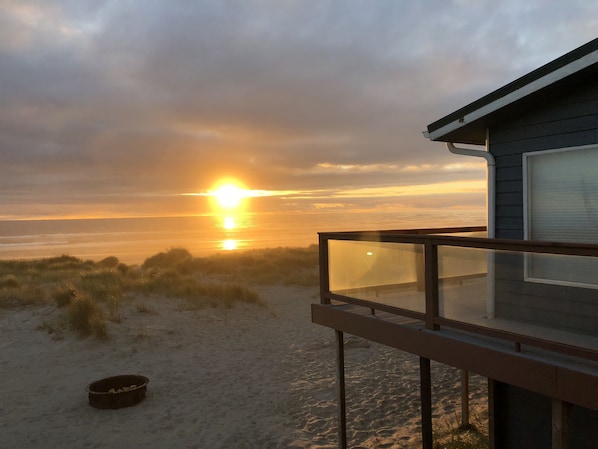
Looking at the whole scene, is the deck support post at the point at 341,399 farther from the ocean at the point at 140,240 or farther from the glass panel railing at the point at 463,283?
the ocean at the point at 140,240

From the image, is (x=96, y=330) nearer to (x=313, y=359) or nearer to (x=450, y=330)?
(x=313, y=359)

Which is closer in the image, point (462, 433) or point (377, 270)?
point (377, 270)

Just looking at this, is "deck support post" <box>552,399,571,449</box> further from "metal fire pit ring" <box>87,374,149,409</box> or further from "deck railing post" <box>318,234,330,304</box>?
"metal fire pit ring" <box>87,374,149,409</box>

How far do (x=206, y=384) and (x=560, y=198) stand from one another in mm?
9035

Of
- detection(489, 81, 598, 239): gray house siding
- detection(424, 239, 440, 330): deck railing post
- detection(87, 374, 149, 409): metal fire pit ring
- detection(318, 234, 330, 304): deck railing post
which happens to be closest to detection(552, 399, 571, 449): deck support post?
detection(424, 239, 440, 330): deck railing post

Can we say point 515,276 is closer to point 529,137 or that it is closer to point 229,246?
point 529,137

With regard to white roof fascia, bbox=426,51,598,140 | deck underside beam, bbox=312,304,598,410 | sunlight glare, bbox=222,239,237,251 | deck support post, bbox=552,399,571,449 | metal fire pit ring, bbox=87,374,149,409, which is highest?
white roof fascia, bbox=426,51,598,140

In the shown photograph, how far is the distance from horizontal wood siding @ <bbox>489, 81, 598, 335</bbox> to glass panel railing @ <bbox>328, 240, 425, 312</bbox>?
1358mm

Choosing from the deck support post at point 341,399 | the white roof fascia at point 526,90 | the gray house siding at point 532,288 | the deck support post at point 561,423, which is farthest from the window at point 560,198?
the deck support post at point 341,399

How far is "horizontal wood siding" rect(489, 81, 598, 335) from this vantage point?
184 inches

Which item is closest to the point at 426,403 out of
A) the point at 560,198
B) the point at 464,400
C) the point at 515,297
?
the point at 515,297

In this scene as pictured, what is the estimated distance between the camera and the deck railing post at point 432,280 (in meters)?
5.34

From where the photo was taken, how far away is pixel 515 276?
491cm

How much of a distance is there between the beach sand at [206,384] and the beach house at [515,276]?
2293 mm
